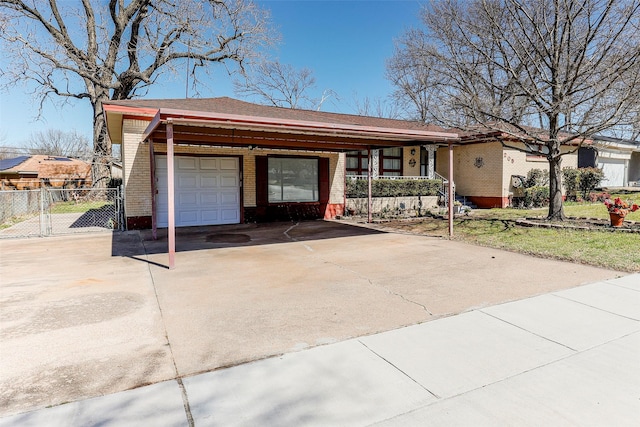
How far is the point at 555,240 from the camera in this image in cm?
853

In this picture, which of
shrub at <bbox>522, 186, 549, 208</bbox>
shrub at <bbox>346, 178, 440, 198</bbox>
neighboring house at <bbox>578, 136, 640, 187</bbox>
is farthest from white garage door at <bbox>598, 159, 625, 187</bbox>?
shrub at <bbox>346, 178, 440, 198</bbox>

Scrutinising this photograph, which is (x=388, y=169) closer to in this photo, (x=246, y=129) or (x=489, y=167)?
(x=489, y=167)

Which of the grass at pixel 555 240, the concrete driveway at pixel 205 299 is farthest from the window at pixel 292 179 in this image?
the concrete driveway at pixel 205 299

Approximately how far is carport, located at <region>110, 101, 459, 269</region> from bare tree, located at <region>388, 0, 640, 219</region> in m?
2.13

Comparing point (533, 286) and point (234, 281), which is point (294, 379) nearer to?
point (234, 281)

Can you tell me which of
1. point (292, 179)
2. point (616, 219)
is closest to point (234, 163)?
point (292, 179)

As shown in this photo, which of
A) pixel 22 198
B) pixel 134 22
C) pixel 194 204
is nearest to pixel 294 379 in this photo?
pixel 194 204

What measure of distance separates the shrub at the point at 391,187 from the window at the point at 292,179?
180 cm

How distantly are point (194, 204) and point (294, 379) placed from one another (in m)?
10.3

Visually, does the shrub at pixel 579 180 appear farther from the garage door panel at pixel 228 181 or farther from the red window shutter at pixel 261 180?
the garage door panel at pixel 228 181

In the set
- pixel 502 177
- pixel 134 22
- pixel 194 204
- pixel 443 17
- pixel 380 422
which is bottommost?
pixel 380 422

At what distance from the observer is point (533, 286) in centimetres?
537

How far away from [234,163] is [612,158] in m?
23.9

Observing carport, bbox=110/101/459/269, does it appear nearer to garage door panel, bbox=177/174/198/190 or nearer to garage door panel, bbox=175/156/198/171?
garage door panel, bbox=175/156/198/171
